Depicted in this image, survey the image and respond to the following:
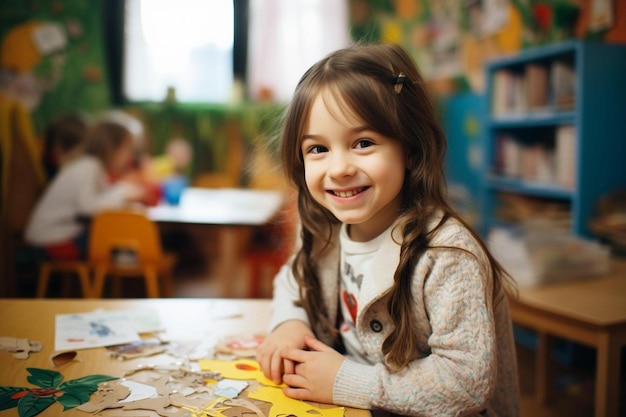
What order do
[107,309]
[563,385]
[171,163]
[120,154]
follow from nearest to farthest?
1. [107,309]
2. [563,385]
3. [120,154]
4. [171,163]

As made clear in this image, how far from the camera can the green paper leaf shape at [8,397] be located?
75 cm

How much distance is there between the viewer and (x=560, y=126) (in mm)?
2631

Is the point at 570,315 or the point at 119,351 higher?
the point at 119,351

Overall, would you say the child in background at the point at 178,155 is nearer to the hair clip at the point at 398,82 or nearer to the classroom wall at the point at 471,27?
the classroom wall at the point at 471,27

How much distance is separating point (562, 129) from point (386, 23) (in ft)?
8.75

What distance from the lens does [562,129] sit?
257 cm

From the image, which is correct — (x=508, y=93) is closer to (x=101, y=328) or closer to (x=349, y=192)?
(x=349, y=192)

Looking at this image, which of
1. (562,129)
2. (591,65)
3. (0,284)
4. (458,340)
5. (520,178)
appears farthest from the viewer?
(520,178)

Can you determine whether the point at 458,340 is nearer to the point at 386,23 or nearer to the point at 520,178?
the point at 520,178

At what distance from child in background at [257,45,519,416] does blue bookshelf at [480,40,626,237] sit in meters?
1.69

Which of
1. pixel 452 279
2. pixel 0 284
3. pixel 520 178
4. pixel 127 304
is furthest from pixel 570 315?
pixel 0 284

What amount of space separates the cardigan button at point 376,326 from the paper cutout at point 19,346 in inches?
23.3

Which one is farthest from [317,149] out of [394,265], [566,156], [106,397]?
[566,156]

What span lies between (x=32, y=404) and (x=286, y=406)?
1.19 ft
